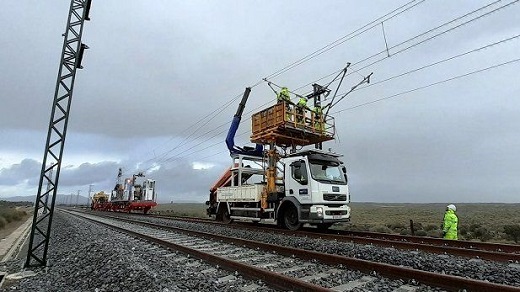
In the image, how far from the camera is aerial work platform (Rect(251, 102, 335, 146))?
600 inches

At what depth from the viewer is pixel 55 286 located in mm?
6613

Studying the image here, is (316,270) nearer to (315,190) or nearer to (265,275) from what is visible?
(265,275)

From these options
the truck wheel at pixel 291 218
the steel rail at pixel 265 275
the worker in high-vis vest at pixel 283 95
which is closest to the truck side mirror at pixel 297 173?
the truck wheel at pixel 291 218

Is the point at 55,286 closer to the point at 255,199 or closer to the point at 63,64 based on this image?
the point at 63,64

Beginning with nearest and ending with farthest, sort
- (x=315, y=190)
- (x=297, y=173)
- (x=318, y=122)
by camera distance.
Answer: (x=315, y=190) → (x=297, y=173) → (x=318, y=122)

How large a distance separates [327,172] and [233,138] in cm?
738

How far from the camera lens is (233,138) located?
19234 mm

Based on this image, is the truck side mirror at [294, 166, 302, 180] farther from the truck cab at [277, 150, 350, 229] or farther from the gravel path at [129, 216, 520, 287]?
the gravel path at [129, 216, 520, 287]

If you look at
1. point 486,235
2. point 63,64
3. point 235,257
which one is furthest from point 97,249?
point 486,235

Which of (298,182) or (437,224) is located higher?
(298,182)

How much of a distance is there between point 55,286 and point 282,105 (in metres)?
10.9

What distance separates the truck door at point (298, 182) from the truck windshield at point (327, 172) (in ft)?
1.09

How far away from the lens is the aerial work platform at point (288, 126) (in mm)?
15245

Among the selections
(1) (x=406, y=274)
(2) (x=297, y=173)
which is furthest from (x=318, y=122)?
(1) (x=406, y=274)
